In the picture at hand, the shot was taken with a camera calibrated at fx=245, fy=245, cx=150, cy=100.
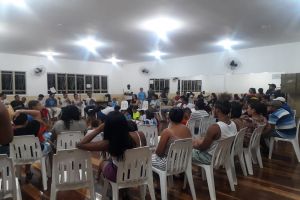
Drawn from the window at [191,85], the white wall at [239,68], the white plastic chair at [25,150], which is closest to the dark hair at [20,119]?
the white plastic chair at [25,150]

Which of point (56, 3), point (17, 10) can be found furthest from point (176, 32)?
point (17, 10)

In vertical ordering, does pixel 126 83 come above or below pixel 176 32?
below

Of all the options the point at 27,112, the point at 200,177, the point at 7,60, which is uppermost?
the point at 7,60

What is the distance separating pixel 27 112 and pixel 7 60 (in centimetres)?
771

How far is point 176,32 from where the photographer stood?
235 inches

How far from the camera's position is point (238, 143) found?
3176 mm

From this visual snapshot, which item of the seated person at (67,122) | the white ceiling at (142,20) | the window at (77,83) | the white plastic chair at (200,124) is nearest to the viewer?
the seated person at (67,122)

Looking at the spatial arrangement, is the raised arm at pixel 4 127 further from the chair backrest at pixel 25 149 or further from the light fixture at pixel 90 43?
the light fixture at pixel 90 43

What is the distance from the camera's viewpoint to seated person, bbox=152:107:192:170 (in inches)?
101

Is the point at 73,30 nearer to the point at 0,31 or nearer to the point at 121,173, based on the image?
the point at 0,31

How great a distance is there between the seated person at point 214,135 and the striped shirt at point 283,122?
1.65m

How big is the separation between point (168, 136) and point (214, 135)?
1.79ft

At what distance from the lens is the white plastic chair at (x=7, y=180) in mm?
2053

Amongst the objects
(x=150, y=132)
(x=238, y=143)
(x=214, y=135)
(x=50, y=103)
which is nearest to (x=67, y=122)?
(x=150, y=132)
